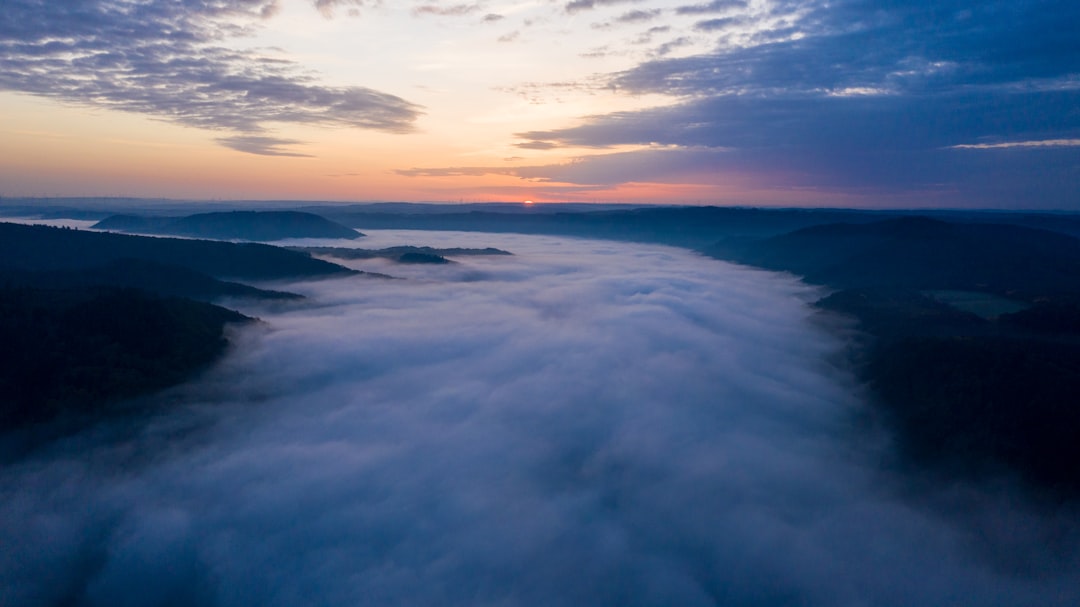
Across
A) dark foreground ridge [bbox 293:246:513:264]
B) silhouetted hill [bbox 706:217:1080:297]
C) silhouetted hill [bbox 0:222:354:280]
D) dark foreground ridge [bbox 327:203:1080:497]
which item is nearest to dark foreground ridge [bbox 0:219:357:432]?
silhouetted hill [bbox 0:222:354:280]

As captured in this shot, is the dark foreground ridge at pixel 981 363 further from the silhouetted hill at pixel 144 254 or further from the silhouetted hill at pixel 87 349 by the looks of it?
the silhouetted hill at pixel 144 254

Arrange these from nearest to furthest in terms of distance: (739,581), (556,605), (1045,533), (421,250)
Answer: (556,605) → (739,581) → (1045,533) → (421,250)

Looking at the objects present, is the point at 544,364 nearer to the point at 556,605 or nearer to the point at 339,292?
the point at 556,605

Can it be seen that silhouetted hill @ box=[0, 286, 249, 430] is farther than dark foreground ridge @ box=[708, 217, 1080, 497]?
Yes

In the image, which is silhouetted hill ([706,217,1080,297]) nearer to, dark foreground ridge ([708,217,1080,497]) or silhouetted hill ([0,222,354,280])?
dark foreground ridge ([708,217,1080,497])

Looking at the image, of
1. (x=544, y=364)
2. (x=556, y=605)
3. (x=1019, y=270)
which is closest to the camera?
(x=556, y=605)

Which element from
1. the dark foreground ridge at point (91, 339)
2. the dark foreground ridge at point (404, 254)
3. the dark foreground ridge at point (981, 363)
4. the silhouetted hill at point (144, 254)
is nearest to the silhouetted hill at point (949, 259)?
the dark foreground ridge at point (981, 363)

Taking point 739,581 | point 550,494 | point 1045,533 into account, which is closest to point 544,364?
point 550,494

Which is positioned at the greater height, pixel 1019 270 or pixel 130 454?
pixel 1019 270
